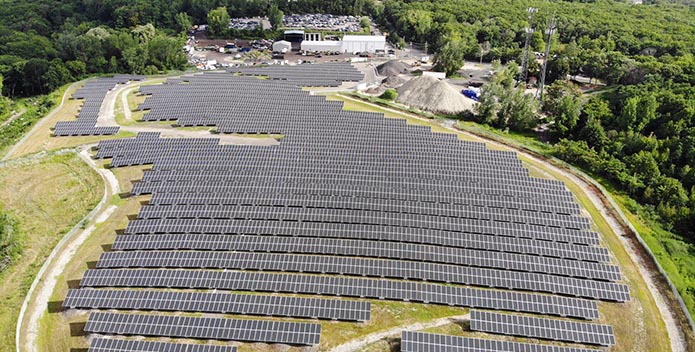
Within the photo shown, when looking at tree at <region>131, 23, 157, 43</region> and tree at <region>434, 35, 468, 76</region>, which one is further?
tree at <region>131, 23, 157, 43</region>

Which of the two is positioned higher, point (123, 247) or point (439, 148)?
point (439, 148)

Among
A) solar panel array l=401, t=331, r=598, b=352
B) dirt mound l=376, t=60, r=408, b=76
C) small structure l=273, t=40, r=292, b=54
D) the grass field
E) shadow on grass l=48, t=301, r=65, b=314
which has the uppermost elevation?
dirt mound l=376, t=60, r=408, b=76

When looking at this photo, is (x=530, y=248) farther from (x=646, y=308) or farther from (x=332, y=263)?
(x=332, y=263)

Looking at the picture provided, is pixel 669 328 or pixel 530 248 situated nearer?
pixel 669 328

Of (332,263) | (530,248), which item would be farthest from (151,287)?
(530,248)

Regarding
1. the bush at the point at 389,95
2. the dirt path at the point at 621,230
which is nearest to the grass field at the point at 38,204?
the bush at the point at 389,95

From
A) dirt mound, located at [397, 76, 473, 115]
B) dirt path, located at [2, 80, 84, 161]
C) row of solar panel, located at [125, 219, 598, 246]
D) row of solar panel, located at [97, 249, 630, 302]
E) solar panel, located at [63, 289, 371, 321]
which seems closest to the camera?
solar panel, located at [63, 289, 371, 321]

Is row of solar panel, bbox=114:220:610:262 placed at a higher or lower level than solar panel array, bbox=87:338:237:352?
higher

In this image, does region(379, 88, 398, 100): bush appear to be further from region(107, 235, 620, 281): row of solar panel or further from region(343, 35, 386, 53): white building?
region(107, 235, 620, 281): row of solar panel

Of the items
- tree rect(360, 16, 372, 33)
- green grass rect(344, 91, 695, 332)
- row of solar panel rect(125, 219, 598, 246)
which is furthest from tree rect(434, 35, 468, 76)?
row of solar panel rect(125, 219, 598, 246)
